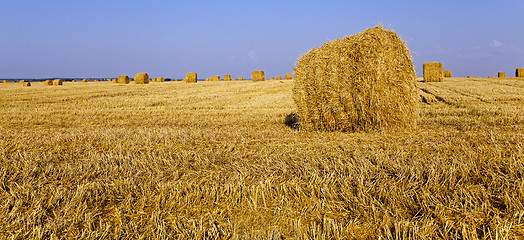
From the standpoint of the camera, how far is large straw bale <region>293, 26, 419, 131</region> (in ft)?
20.5

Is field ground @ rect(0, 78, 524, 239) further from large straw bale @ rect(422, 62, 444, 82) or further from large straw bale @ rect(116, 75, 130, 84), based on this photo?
large straw bale @ rect(116, 75, 130, 84)

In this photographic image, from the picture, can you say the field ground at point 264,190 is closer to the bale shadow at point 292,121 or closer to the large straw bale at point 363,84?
the large straw bale at point 363,84

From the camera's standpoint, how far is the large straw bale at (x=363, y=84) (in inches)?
246

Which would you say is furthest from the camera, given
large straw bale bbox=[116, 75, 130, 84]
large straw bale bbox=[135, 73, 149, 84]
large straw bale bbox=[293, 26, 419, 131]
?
large straw bale bbox=[116, 75, 130, 84]

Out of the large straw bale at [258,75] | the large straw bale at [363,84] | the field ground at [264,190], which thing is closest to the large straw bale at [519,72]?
the large straw bale at [258,75]

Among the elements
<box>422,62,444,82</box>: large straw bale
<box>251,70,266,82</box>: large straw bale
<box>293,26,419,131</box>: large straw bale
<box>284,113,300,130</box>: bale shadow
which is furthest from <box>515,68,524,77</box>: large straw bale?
<box>293,26,419,131</box>: large straw bale

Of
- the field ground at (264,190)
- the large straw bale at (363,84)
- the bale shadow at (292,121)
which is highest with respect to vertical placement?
the large straw bale at (363,84)

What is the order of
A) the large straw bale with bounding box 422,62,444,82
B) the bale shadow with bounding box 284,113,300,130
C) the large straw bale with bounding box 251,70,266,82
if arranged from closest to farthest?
the bale shadow with bounding box 284,113,300,130 → the large straw bale with bounding box 422,62,444,82 → the large straw bale with bounding box 251,70,266,82

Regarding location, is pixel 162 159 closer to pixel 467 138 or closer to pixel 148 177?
pixel 148 177

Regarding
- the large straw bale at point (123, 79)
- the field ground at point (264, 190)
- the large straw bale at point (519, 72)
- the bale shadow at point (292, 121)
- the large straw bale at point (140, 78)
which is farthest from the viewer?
the large straw bale at point (519, 72)

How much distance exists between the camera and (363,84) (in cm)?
625

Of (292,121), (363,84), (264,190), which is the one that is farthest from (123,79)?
(264,190)

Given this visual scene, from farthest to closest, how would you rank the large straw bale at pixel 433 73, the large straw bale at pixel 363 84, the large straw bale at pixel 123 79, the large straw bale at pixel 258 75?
1. the large straw bale at pixel 258 75
2. the large straw bale at pixel 123 79
3. the large straw bale at pixel 433 73
4. the large straw bale at pixel 363 84

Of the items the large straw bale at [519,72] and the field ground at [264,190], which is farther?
the large straw bale at [519,72]
